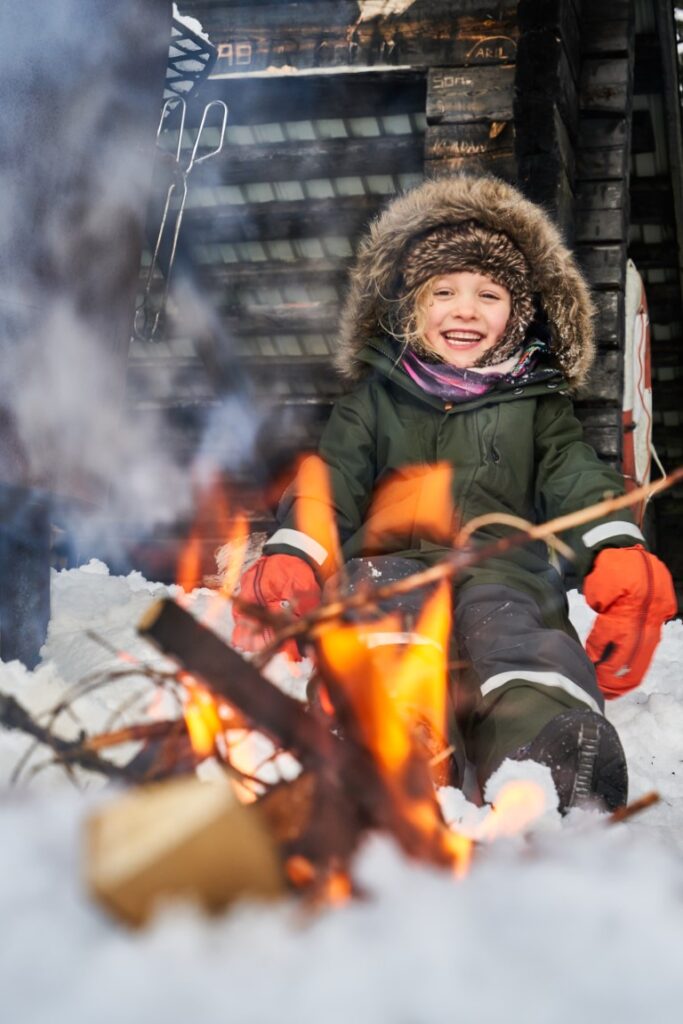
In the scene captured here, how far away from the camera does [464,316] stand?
118 inches

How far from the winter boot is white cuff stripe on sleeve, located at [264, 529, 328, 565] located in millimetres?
816

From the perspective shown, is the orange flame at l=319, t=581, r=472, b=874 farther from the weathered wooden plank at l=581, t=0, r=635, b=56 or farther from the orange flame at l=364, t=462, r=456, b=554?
the weathered wooden plank at l=581, t=0, r=635, b=56

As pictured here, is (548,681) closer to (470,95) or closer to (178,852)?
(178,852)

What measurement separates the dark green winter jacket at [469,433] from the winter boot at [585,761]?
672mm

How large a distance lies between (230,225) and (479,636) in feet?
13.0

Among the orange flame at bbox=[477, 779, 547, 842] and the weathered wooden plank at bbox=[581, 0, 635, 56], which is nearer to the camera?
the orange flame at bbox=[477, 779, 547, 842]

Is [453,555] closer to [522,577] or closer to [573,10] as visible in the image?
[522,577]

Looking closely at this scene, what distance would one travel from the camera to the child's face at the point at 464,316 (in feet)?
9.81

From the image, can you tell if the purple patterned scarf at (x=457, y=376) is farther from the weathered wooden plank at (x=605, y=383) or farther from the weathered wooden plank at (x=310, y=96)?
the weathered wooden plank at (x=310, y=96)

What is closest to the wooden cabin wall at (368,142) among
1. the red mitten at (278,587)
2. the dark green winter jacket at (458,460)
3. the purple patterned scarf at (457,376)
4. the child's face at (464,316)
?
the child's face at (464,316)

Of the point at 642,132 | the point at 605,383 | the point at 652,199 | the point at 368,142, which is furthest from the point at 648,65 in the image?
the point at 605,383

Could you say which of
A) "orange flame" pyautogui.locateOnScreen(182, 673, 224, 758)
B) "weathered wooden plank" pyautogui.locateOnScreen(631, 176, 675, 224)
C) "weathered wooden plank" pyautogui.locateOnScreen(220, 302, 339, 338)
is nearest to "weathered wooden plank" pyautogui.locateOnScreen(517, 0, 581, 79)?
"weathered wooden plank" pyautogui.locateOnScreen(220, 302, 339, 338)

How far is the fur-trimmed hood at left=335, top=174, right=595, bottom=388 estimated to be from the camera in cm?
307

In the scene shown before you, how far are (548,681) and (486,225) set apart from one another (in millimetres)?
1651
